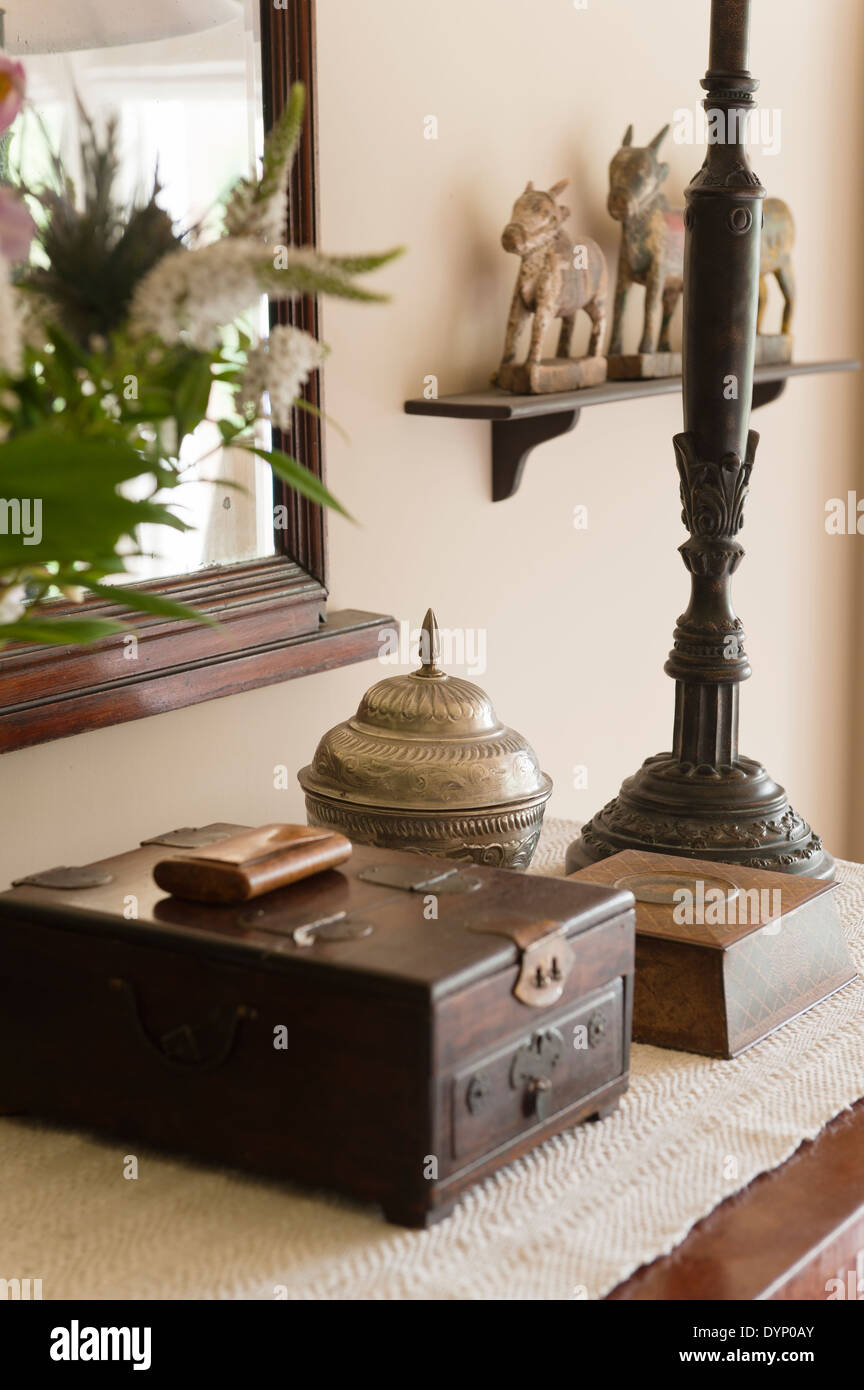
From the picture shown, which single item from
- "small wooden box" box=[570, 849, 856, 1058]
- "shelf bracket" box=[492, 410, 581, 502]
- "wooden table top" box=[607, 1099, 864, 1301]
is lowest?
"wooden table top" box=[607, 1099, 864, 1301]

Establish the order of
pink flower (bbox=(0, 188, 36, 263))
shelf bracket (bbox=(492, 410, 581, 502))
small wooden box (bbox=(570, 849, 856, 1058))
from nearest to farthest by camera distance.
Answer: pink flower (bbox=(0, 188, 36, 263)) → small wooden box (bbox=(570, 849, 856, 1058)) → shelf bracket (bbox=(492, 410, 581, 502))

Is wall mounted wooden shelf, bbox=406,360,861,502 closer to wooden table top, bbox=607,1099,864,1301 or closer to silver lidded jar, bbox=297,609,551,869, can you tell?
silver lidded jar, bbox=297,609,551,869

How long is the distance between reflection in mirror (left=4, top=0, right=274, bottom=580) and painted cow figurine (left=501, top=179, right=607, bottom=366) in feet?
1.21

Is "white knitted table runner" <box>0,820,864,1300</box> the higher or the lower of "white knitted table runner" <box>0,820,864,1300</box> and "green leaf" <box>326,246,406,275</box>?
the lower

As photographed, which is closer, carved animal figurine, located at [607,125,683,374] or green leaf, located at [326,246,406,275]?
green leaf, located at [326,246,406,275]

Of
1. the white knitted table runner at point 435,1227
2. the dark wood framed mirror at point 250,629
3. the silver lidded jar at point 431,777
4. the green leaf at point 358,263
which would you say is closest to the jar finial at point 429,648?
the silver lidded jar at point 431,777

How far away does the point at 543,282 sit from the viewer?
162 cm

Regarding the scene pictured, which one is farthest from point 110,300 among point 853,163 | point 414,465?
point 853,163

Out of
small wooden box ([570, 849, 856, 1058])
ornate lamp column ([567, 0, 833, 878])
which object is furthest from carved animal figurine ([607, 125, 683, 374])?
small wooden box ([570, 849, 856, 1058])

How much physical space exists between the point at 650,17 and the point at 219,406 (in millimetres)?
952

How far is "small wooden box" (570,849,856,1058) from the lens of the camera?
1105 mm

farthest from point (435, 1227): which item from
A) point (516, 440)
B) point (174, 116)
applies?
point (516, 440)

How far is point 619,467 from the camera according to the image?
1.95m
